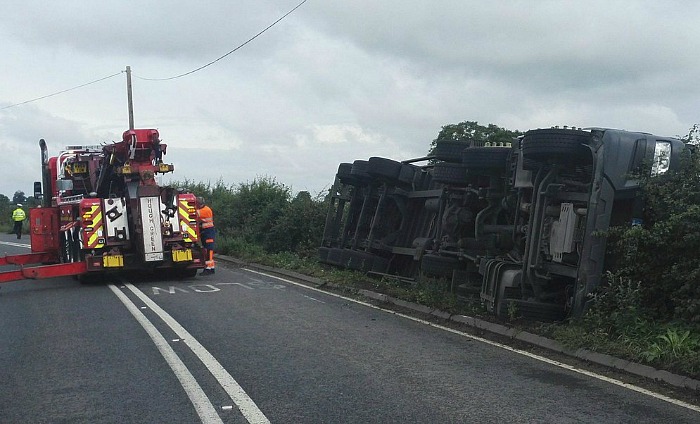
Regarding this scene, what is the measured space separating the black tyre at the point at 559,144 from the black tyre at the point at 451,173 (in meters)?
2.59

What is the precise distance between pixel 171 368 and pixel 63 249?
10.7m

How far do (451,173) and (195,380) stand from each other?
645 cm

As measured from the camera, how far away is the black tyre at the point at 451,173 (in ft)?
38.5

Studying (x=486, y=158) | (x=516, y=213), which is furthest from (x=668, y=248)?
(x=486, y=158)

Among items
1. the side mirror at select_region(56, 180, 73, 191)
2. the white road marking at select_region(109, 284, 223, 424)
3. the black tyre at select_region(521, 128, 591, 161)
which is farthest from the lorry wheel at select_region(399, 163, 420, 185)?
the side mirror at select_region(56, 180, 73, 191)

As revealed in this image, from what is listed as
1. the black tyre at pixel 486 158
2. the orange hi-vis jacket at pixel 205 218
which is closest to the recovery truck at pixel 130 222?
the orange hi-vis jacket at pixel 205 218

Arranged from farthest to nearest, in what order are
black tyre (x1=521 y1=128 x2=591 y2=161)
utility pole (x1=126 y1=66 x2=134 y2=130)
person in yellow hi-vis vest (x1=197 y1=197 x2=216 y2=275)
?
1. utility pole (x1=126 y1=66 x2=134 y2=130)
2. person in yellow hi-vis vest (x1=197 y1=197 x2=216 y2=275)
3. black tyre (x1=521 y1=128 x2=591 y2=161)

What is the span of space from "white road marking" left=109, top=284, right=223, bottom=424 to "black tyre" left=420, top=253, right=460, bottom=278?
437 cm

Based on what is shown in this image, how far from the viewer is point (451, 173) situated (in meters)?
11.9

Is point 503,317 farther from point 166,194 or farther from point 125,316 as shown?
point 166,194

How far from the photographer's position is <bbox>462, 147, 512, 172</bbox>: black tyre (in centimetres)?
1052

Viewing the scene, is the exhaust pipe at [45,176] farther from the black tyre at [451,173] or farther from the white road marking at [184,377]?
the black tyre at [451,173]

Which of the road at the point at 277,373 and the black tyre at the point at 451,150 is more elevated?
the black tyre at the point at 451,150

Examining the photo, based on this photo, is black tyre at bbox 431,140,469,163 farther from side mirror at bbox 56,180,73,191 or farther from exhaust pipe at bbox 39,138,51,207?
exhaust pipe at bbox 39,138,51,207
